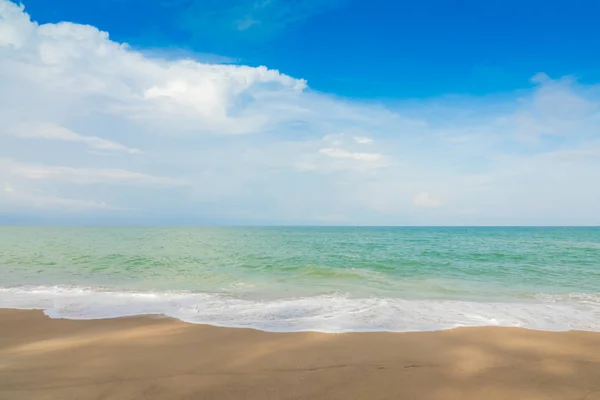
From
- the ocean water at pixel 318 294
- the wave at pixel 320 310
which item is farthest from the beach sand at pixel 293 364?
the ocean water at pixel 318 294

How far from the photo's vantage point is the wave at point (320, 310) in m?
7.37

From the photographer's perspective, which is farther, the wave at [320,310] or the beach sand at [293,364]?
the wave at [320,310]

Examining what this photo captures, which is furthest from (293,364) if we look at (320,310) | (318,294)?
(318,294)

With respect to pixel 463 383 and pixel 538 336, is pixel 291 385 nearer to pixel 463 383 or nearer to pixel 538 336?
pixel 463 383

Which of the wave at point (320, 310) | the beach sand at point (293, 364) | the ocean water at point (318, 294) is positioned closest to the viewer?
the beach sand at point (293, 364)

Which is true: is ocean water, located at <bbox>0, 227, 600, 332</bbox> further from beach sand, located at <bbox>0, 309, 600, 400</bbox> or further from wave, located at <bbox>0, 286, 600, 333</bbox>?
beach sand, located at <bbox>0, 309, 600, 400</bbox>

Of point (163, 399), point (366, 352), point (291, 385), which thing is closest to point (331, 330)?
point (366, 352)

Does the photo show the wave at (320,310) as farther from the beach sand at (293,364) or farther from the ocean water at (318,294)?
the beach sand at (293,364)

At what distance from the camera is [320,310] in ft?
28.7

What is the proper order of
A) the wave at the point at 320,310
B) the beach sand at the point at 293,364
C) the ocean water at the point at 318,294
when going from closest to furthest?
the beach sand at the point at 293,364 < the wave at the point at 320,310 < the ocean water at the point at 318,294

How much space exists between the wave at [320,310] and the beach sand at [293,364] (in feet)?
2.22

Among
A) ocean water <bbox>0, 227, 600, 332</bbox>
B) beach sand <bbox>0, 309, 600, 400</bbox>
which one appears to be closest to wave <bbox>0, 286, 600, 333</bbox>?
ocean water <bbox>0, 227, 600, 332</bbox>

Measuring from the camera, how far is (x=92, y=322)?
7.66 m

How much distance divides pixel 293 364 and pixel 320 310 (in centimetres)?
379
